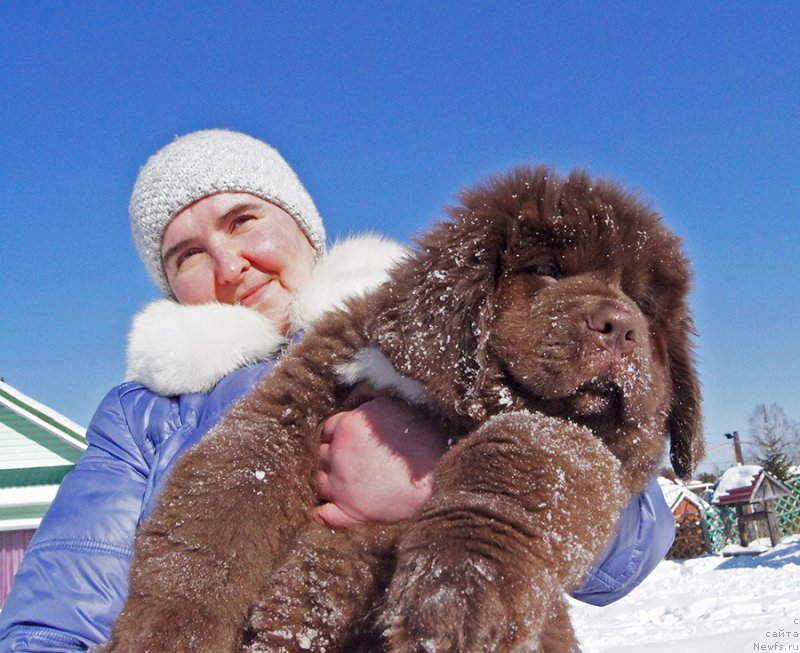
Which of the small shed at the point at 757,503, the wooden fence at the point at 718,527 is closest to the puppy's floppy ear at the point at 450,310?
the small shed at the point at 757,503

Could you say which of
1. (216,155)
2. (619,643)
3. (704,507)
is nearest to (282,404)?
(216,155)

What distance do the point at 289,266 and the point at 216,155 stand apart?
25.6 inches

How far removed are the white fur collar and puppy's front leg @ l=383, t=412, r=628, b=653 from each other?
1.04 meters

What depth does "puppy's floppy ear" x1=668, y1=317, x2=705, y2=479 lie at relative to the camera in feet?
7.30

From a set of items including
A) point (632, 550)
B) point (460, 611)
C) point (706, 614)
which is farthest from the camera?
point (706, 614)

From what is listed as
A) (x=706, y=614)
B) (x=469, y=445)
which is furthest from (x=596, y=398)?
(x=706, y=614)

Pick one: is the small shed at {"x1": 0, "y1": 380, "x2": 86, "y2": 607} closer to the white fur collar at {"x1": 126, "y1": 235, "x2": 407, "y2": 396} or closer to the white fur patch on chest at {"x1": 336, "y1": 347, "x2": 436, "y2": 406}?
the white fur collar at {"x1": 126, "y1": 235, "x2": 407, "y2": 396}

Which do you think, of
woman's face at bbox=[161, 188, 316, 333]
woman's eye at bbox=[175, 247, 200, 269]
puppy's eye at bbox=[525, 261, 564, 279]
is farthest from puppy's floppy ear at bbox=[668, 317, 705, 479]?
woman's eye at bbox=[175, 247, 200, 269]

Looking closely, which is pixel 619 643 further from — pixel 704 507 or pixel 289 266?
pixel 704 507

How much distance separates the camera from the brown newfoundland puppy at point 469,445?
145 cm

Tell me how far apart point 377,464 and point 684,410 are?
954 millimetres

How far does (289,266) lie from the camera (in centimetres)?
310

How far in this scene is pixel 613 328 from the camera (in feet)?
5.96

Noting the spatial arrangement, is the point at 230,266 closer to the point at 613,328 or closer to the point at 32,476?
the point at 613,328
